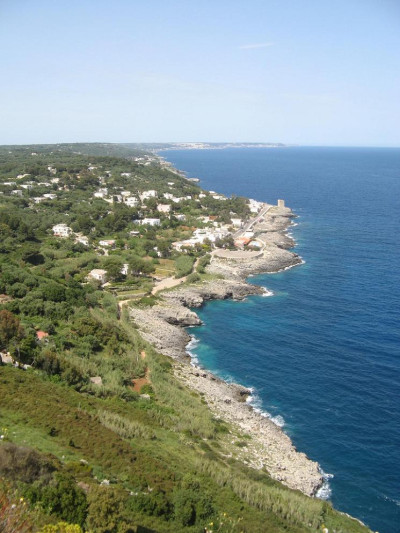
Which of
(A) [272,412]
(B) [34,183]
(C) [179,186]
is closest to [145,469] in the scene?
(A) [272,412]

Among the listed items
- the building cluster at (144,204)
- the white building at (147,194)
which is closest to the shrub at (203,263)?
the building cluster at (144,204)

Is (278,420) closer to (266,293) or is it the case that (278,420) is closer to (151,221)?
(266,293)

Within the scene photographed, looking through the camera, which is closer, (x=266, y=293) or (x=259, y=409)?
(x=259, y=409)

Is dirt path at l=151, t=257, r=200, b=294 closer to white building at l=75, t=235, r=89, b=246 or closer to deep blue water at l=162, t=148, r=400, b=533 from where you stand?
deep blue water at l=162, t=148, r=400, b=533

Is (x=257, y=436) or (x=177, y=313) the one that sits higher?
(x=177, y=313)

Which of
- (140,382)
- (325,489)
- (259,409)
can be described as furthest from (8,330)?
(325,489)

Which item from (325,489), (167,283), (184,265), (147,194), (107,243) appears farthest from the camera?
(147,194)

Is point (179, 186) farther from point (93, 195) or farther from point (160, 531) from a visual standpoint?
point (160, 531)
